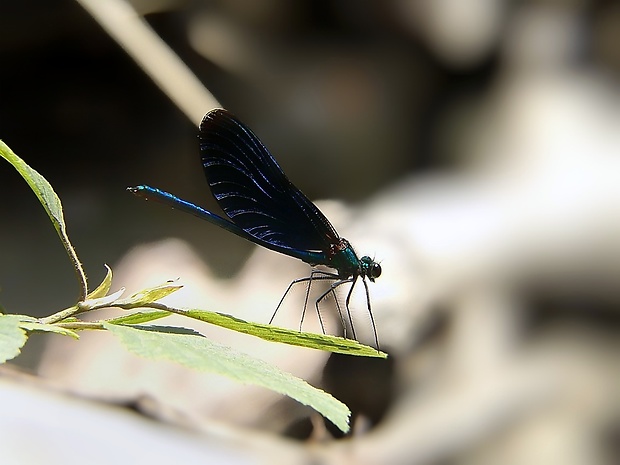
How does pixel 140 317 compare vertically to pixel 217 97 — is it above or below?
below

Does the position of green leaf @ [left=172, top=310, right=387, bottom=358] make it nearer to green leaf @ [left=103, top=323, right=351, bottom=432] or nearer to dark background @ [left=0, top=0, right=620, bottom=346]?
green leaf @ [left=103, top=323, right=351, bottom=432]

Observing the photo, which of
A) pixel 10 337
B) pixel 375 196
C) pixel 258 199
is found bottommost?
pixel 10 337

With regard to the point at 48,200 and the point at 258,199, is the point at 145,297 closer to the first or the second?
the point at 48,200

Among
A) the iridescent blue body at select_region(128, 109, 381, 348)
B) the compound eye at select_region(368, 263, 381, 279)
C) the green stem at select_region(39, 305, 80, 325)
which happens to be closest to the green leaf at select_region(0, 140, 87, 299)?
the green stem at select_region(39, 305, 80, 325)

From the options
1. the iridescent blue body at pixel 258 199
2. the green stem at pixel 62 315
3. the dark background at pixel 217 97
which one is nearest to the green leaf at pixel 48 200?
the green stem at pixel 62 315

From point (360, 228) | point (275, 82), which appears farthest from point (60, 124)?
point (360, 228)

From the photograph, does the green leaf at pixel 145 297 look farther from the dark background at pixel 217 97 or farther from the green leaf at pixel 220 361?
the dark background at pixel 217 97

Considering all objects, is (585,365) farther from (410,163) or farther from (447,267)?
(410,163)

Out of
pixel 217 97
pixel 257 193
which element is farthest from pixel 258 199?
pixel 217 97

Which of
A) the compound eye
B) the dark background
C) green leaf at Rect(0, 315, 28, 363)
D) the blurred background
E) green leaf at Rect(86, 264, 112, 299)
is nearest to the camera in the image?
green leaf at Rect(0, 315, 28, 363)
